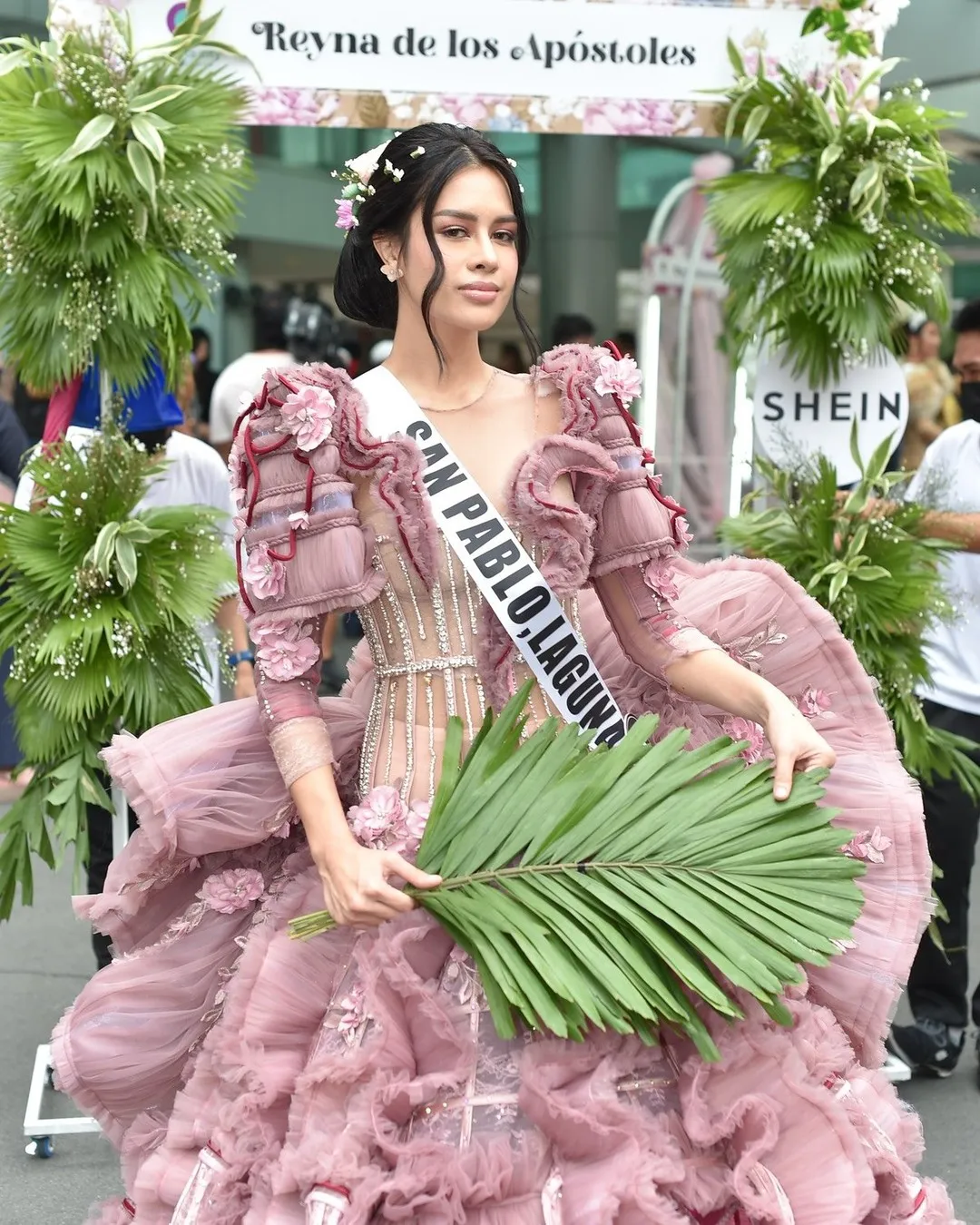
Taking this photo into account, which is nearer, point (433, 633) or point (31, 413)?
point (433, 633)

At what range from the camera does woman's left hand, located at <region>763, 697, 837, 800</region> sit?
7.89ft

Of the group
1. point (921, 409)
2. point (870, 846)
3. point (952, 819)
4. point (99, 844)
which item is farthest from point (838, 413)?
point (921, 409)

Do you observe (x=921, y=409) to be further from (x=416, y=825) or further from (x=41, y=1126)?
(x=416, y=825)

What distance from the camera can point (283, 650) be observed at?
97.7 inches

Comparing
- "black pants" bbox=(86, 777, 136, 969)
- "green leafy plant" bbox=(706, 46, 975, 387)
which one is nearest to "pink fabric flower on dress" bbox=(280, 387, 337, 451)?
"green leafy plant" bbox=(706, 46, 975, 387)

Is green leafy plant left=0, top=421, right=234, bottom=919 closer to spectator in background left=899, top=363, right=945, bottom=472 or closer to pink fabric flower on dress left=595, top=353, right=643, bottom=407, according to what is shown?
pink fabric flower on dress left=595, top=353, right=643, bottom=407

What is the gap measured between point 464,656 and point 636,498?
0.37 m

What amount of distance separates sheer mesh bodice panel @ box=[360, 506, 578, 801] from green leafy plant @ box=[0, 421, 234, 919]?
1484 mm

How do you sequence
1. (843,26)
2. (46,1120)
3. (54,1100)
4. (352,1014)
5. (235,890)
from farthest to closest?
1. (54,1100)
2. (843,26)
3. (46,1120)
4. (235,890)
5. (352,1014)

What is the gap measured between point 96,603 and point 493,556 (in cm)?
174

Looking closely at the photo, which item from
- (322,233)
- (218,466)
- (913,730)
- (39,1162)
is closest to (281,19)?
(218,466)

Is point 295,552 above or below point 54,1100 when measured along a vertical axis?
above

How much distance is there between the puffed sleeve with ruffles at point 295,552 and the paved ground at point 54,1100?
6.26 ft

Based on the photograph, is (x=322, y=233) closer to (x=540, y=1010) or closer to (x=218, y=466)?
(x=218, y=466)
